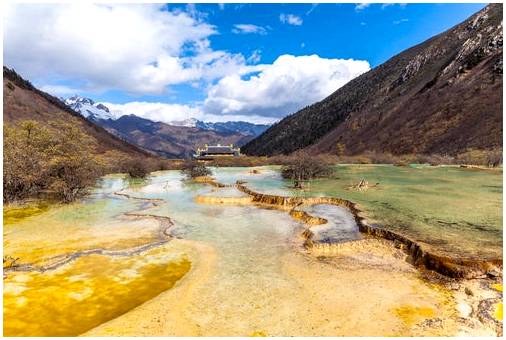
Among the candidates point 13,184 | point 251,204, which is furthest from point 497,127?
point 13,184

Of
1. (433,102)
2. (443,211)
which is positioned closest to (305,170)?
(443,211)

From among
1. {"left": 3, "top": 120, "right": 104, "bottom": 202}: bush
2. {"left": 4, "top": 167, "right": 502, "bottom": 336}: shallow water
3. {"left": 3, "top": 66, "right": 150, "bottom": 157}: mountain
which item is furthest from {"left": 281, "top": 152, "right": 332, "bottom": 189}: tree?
{"left": 3, "top": 66, "right": 150, "bottom": 157}: mountain

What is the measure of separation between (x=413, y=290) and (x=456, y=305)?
1.20 meters

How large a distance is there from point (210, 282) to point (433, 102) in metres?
89.2

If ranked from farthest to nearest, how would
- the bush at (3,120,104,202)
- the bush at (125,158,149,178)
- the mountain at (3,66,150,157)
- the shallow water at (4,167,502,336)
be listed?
the mountain at (3,66,150,157)
the bush at (125,158,149,178)
the bush at (3,120,104,202)
the shallow water at (4,167,502,336)

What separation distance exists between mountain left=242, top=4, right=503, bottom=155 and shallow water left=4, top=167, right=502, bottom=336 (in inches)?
2139

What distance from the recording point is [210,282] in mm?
11031

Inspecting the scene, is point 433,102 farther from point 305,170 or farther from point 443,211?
point 443,211

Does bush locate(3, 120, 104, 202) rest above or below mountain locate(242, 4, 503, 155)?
below

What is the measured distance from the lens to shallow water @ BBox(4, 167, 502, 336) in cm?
863

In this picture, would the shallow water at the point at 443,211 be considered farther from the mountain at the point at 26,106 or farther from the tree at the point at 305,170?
the mountain at the point at 26,106

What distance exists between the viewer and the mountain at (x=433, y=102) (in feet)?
227

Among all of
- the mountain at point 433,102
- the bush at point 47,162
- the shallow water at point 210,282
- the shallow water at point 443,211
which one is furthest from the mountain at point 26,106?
the shallow water at point 443,211

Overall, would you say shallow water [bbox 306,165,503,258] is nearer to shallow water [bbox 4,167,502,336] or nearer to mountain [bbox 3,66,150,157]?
shallow water [bbox 4,167,502,336]
